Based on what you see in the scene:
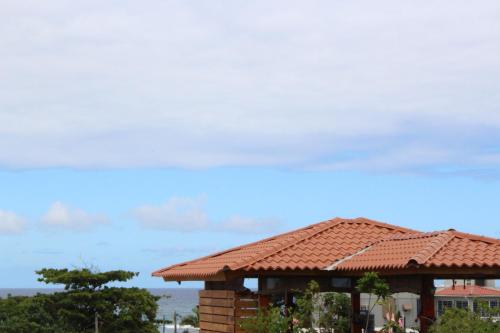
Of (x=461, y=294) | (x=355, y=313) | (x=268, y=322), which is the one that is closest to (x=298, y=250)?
(x=268, y=322)

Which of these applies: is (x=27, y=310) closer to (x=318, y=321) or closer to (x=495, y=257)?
(x=318, y=321)

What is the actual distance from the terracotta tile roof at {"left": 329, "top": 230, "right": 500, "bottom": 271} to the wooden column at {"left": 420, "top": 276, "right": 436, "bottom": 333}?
57 cm

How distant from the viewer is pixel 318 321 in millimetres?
15289

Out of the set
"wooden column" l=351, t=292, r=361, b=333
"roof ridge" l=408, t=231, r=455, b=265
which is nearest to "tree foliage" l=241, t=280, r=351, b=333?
"wooden column" l=351, t=292, r=361, b=333

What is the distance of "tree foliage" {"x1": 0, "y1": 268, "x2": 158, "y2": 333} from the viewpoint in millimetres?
26891

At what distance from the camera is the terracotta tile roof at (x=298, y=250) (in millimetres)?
15508

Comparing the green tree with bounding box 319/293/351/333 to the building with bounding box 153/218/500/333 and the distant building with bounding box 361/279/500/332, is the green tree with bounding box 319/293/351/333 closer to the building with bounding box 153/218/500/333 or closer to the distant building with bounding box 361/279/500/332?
the building with bounding box 153/218/500/333

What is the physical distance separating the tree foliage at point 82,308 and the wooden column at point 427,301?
13.9 m

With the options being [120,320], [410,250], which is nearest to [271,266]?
[410,250]

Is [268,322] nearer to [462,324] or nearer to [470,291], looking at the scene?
[462,324]

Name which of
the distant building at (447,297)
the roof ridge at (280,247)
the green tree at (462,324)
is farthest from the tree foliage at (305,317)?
the distant building at (447,297)

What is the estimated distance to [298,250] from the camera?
16234 millimetres

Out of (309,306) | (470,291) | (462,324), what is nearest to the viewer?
(462,324)

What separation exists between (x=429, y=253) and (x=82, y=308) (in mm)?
15453
